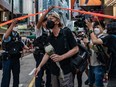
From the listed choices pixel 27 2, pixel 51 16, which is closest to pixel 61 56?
pixel 51 16

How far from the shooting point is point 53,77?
6355mm

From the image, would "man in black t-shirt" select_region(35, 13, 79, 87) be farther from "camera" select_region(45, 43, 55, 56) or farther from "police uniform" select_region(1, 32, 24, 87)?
"police uniform" select_region(1, 32, 24, 87)

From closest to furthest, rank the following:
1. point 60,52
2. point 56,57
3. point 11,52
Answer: point 56,57 < point 60,52 < point 11,52

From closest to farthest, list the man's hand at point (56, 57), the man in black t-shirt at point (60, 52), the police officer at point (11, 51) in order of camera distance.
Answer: the man's hand at point (56, 57) < the man in black t-shirt at point (60, 52) < the police officer at point (11, 51)

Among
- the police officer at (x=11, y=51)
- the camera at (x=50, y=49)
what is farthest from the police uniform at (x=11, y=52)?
the camera at (x=50, y=49)

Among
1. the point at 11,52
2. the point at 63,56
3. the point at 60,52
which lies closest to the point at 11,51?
the point at 11,52

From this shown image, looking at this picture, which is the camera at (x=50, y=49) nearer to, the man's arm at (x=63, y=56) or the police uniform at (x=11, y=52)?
the man's arm at (x=63, y=56)

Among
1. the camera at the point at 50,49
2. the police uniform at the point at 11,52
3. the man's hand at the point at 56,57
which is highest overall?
the camera at the point at 50,49

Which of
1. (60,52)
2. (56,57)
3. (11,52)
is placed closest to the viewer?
(56,57)

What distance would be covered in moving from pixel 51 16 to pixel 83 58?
855 millimetres

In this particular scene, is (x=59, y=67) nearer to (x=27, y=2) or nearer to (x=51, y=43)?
(x=51, y=43)

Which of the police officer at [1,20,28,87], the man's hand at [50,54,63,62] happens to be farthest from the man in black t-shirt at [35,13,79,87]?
the police officer at [1,20,28,87]

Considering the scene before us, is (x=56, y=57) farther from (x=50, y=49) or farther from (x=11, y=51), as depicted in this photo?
(x=11, y=51)

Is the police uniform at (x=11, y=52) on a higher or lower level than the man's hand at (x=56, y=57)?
lower
